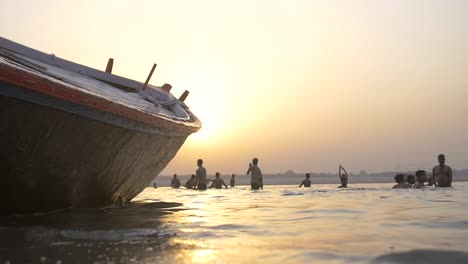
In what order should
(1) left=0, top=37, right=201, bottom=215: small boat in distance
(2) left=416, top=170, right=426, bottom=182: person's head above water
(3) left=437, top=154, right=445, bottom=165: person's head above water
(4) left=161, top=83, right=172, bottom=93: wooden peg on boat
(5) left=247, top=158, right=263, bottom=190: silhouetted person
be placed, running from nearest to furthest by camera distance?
(1) left=0, top=37, right=201, bottom=215: small boat in distance
(4) left=161, top=83, right=172, bottom=93: wooden peg on boat
(3) left=437, top=154, right=445, bottom=165: person's head above water
(2) left=416, top=170, right=426, bottom=182: person's head above water
(5) left=247, top=158, right=263, bottom=190: silhouetted person

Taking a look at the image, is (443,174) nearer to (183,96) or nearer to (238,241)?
(183,96)

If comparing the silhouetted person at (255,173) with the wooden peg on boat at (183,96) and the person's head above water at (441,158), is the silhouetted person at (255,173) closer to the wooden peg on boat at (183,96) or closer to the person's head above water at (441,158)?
the person's head above water at (441,158)

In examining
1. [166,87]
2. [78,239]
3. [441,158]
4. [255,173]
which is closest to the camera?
[78,239]

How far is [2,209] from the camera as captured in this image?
4.46 meters

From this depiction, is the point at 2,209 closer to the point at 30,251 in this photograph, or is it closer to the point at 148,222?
the point at 148,222

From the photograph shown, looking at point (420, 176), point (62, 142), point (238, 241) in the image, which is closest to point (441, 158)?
point (420, 176)

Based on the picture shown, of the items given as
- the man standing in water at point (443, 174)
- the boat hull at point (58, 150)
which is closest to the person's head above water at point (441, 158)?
the man standing in water at point (443, 174)

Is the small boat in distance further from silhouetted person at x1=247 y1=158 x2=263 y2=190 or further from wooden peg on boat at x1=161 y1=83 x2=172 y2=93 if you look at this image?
silhouetted person at x1=247 y1=158 x2=263 y2=190

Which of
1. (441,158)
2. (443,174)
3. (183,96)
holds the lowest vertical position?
(443,174)

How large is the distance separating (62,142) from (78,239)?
1500mm

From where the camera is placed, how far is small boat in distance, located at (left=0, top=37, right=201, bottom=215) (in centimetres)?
404

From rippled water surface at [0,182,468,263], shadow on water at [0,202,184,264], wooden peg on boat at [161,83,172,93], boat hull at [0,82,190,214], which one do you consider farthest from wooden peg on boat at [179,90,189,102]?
rippled water surface at [0,182,468,263]

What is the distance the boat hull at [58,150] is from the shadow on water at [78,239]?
281 millimetres

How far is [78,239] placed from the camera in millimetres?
3289
